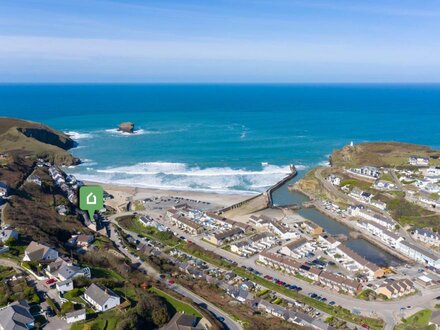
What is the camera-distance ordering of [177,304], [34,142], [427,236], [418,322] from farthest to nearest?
[34,142]
[427,236]
[418,322]
[177,304]

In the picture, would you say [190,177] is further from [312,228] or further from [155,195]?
[312,228]

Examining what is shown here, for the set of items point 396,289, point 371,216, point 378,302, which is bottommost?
point 378,302

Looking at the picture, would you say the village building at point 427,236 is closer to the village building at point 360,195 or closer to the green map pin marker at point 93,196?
the village building at point 360,195

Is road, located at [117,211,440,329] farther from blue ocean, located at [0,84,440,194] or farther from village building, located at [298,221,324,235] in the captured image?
blue ocean, located at [0,84,440,194]

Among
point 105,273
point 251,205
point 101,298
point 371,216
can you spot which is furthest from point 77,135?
point 101,298

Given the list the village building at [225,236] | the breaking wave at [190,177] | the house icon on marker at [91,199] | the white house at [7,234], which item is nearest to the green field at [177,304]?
the house icon on marker at [91,199]

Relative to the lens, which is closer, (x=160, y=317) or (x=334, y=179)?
(x=160, y=317)

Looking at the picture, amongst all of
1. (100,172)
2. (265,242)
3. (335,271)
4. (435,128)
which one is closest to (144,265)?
(265,242)

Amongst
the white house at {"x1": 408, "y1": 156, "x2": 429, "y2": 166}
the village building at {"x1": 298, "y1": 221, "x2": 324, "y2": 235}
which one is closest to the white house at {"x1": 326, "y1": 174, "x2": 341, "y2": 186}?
the white house at {"x1": 408, "y1": 156, "x2": 429, "y2": 166}
